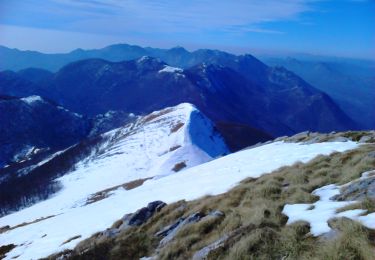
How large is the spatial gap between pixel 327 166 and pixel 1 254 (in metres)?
28.4

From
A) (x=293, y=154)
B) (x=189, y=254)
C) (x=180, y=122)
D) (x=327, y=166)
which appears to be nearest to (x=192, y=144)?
(x=180, y=122)

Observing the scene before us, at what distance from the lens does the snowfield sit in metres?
31.7

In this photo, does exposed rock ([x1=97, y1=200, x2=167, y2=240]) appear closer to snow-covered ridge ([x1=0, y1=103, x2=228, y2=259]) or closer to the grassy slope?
the grassy slope

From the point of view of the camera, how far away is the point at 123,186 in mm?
113750

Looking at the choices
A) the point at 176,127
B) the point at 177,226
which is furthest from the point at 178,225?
the point at 176,127

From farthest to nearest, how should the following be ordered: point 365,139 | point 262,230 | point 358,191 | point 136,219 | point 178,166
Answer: point 178,166, point 365,139, point 136,219, point 358,191, point 262,230

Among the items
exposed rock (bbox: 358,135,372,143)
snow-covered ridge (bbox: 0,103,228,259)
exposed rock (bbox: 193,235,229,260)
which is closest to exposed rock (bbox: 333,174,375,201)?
exposed rock (bbox: 193,235,229,260)

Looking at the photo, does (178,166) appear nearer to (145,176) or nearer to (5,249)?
(145,176)

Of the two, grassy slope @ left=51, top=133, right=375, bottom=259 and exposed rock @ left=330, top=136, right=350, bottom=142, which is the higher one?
grassy slope @ left=51, top=133, right=375, bottom=259

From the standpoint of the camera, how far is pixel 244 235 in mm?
14758

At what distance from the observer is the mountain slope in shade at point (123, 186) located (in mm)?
31078

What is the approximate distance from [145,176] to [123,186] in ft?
49.5

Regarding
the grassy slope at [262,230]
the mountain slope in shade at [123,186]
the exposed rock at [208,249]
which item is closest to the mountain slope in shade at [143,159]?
the mountain slope in shade at [123,186]

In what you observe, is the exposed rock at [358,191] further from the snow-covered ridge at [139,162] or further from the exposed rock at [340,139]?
the snow-covered ridge at [139,162]
